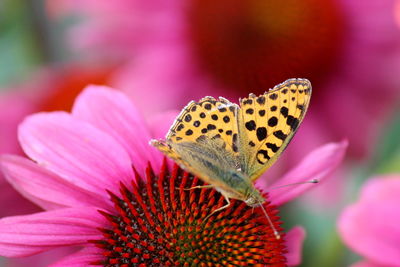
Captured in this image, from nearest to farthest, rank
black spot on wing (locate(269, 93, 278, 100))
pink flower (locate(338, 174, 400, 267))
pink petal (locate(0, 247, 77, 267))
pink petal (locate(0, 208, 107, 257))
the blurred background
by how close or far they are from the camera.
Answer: pink petal (locate(0, 208, 107, 257)), black spot on wing (locate(269, 93, 278, 100)), pink flower (locate(338, 174, 400, 267)), pink petal (locate(0, 247, 77, 267)), the blurred background

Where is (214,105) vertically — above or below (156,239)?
above

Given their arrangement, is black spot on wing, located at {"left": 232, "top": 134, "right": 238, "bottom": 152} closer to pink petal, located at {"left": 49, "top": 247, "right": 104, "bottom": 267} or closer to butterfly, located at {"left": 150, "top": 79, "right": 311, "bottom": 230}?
butterfly, located at {"left": 150, "top": 79, "right": 311, "bottom": 230}

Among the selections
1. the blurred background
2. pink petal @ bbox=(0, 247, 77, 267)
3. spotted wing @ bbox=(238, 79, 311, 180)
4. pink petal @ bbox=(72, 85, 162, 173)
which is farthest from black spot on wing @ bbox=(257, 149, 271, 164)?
the blurred background

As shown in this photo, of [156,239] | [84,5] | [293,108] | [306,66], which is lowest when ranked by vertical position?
[156,239]

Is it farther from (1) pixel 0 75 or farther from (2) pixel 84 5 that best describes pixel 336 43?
(1) pixel 0 75

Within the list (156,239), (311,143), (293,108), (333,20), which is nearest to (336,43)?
(333,20)

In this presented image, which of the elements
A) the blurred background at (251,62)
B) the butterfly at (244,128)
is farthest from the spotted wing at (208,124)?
the blurred background at (251,62)

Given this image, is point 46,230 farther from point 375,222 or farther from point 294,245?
point 375,222
